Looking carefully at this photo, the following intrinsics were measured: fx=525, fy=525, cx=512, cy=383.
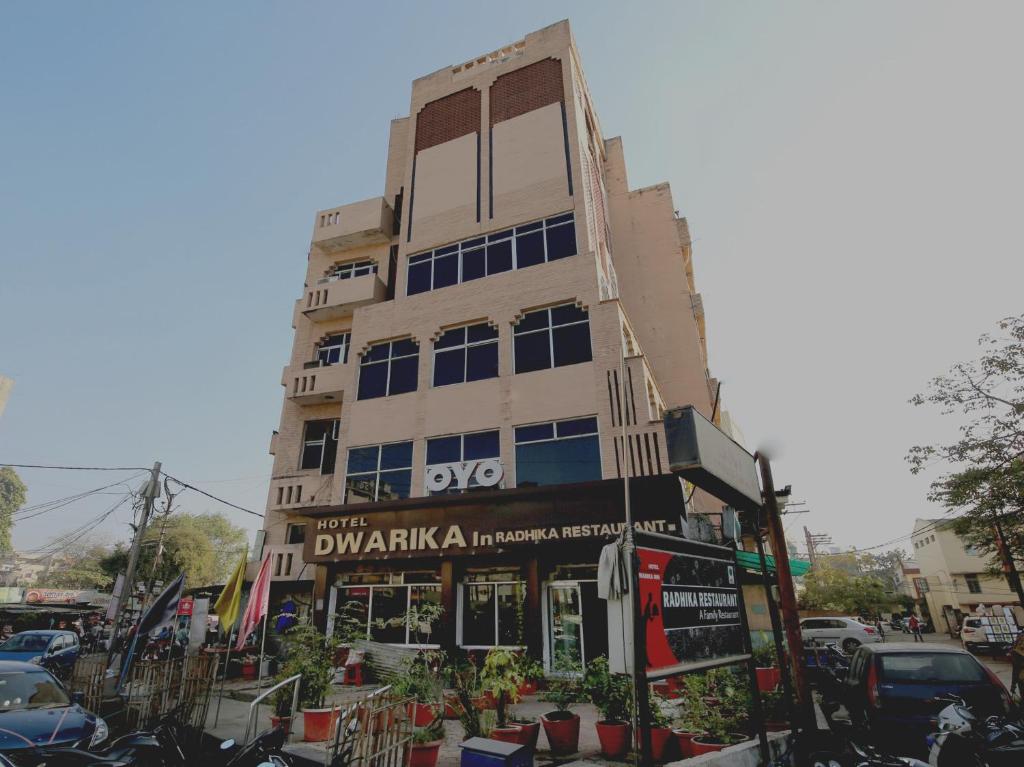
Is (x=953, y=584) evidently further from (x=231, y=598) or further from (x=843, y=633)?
(x=231, y=598)

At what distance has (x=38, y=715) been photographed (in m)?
7.75

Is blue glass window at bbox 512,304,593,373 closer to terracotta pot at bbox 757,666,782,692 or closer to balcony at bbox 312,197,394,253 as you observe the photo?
terracotta pot at bbox 757,666,782,692

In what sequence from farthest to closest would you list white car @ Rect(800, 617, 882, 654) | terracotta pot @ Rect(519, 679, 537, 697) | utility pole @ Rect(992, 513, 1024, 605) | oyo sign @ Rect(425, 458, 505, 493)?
white car @ Rect(800, 617, 882, 654)
utility pole @ Rect(992, 513, 1024, 605)
oyo sign @ Rect(425, 458, 505, 493)
terracotta pot @ Rect(519, 679, 537, 697)

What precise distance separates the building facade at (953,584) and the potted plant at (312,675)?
4330 centimetres

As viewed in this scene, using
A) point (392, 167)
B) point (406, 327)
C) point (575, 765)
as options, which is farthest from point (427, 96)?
point (575, 765)

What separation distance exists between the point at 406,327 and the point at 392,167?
12.0 m

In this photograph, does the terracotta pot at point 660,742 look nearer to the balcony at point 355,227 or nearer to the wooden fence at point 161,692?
the wooden fence at point 161,692

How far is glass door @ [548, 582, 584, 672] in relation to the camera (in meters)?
14.1

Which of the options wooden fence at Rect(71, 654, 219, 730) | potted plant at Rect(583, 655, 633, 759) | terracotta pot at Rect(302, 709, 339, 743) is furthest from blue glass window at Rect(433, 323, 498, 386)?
potted plant at Rect(583, 655, 633, 759)

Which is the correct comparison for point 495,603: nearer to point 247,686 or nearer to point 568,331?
point 247,686

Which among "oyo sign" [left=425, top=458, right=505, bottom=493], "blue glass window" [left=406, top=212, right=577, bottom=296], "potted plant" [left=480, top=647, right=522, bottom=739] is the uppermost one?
"blue glass window" [left=406, top=212, right=577, bottom=296]

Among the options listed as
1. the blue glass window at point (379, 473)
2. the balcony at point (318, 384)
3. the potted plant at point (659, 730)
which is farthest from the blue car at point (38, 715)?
the balcony at point (318, 384)

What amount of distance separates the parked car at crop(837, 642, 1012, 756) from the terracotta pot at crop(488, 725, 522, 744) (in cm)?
525

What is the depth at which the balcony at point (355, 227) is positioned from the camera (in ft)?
79.5
